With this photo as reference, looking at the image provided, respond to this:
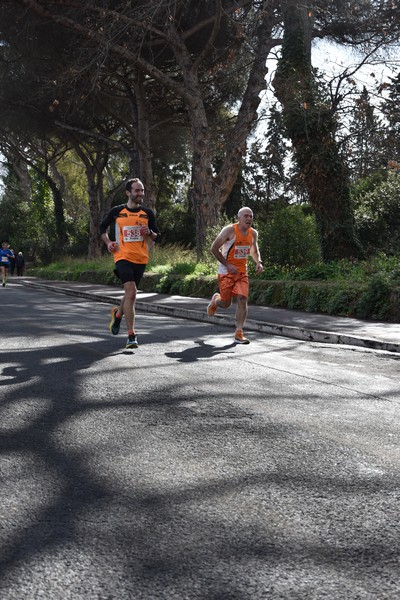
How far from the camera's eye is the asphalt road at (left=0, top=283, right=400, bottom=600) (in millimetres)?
2646

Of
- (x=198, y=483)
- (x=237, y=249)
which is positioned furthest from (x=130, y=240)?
(x=198, y=483)

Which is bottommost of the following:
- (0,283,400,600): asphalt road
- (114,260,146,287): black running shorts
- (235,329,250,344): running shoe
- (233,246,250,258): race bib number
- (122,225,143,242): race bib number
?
(0,283,400,600): asphalt road

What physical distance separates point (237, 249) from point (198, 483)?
22.2 feet

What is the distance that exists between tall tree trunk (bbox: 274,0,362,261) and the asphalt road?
40.4 ft

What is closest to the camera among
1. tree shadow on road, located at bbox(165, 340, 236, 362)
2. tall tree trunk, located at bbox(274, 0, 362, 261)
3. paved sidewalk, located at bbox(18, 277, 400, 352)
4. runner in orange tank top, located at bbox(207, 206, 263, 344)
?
tree shadow on road, located at bbox(165, 340, 236, 362)

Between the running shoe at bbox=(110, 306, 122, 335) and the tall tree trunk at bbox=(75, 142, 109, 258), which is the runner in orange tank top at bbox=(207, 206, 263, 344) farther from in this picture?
the tall tree trunk at bbox=(75, 142, 109, 258)

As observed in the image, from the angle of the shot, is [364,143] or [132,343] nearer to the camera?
[132,343]

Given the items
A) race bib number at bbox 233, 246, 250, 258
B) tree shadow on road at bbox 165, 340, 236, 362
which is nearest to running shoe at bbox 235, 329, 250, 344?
tree shadow on road at bbox 165, 340, 236, 362

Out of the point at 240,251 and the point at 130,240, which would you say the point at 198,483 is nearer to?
the point at 130,240

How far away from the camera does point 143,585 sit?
2570 millimetres

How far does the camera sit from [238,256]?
10.3m

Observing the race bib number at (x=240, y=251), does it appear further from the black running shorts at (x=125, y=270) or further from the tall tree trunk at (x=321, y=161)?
the tall tree trunk at (x=321, y=161)

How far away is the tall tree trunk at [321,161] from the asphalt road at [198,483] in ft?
40.4

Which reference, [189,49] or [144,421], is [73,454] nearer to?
[144,421]
